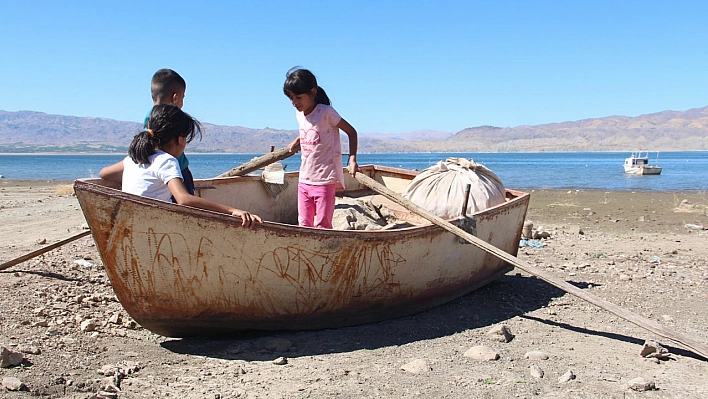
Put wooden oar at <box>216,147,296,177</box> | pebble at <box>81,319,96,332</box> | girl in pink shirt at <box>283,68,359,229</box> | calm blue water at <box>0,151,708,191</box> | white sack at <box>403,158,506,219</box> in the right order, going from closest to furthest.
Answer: pebble at <box>81,319,96,332</box> → girl in pink shirt at <box>283,68,359,229</box> → white sack at <box>403,158,506,219</box> → wooden oar at <box>216,147,296,177</box> → calm blue water at <box>0,151,708,191</box>

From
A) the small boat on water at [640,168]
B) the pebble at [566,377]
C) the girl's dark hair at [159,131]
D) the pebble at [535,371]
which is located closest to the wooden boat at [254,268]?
the girl's dark hair at [159,131]

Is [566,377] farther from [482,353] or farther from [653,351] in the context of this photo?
[653,351]

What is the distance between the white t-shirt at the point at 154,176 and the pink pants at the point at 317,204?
1.50 metres

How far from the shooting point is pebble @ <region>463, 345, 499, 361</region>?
3877 millimetres

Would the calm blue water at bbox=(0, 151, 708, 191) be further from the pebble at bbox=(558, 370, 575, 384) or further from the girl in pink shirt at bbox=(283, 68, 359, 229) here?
the pebble at bbox=(558, 370, 575, 384)

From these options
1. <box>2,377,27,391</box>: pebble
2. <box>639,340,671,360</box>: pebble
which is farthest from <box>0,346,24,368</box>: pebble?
<box>639,340,671,360</box>: pebble

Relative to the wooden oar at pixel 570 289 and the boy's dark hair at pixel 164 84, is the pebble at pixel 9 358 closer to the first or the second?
the boy's dark hair at pixel 164 84

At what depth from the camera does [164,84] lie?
14.4 ft

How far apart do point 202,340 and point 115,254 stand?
999 millimetres

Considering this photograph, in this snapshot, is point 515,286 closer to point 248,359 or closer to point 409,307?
point 409,307

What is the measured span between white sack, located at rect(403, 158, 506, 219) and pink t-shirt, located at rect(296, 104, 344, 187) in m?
1.46

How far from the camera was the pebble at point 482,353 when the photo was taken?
3877 mm

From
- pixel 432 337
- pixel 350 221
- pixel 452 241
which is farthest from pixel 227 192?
pixel 432 337

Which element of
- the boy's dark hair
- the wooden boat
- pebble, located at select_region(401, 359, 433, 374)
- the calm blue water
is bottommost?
the calm blue water
